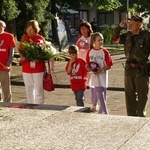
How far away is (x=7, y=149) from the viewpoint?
4.64m

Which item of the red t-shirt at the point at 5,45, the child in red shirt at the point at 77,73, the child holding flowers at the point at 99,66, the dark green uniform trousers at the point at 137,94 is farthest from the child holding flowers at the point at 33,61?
the dark green uniform trousers at the point at 137,94

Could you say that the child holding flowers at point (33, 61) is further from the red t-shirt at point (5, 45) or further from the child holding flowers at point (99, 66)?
the child holding flowers at point (99, 66)

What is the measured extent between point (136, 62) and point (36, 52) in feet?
6.28

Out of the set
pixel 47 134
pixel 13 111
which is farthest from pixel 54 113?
pixel 47 134

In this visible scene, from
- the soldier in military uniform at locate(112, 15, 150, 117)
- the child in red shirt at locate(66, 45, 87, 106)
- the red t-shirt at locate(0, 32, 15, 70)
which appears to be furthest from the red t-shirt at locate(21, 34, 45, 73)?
the soldier in military uniform at locate(112, 15, 150, 117)

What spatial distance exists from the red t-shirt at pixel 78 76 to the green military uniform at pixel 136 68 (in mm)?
1263

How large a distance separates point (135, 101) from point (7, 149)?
3013 mm

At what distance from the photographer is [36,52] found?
780 cm

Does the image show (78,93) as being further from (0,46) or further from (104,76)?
(0,46)

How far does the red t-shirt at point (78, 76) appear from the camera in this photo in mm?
8141

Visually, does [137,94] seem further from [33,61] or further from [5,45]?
[5,45]

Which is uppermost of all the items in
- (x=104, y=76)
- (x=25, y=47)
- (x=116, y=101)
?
(x=25, y=47)

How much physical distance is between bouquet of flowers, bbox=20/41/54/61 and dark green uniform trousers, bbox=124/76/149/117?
5.32 feet

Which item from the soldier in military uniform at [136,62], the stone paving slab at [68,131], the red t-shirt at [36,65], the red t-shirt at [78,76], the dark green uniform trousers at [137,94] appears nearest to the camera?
the stone paving slab at [68,131]
